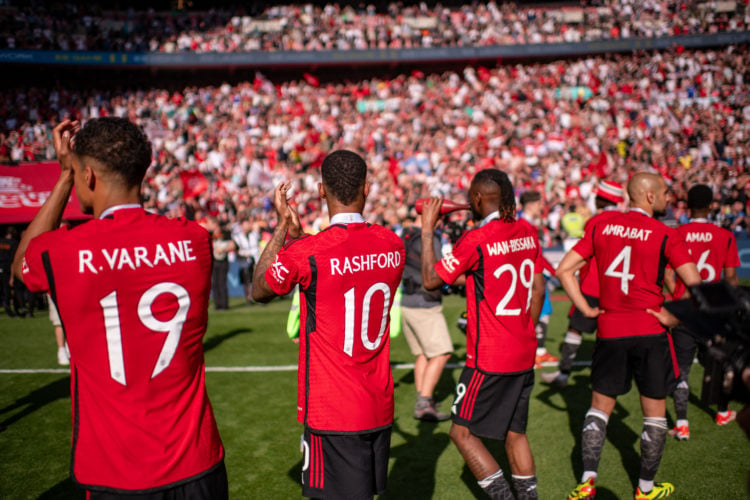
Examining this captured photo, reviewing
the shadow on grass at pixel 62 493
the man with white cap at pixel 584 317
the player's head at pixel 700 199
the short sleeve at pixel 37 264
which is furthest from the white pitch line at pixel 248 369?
the short sleeve at pixel 37 264

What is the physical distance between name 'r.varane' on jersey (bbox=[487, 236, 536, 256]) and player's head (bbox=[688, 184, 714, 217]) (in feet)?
9.44

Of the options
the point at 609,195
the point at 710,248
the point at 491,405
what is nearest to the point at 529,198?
the point at 609,195

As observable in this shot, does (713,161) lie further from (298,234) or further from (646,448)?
(298,234)

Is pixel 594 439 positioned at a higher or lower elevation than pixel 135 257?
lower

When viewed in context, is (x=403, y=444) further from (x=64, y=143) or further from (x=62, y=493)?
(x=64, y=143)

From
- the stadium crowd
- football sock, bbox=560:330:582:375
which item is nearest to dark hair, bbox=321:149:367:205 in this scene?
football sock, bbox=560:330:582:375

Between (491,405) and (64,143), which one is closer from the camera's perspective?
(64,143)

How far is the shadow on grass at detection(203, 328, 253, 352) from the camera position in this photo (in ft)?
32.4

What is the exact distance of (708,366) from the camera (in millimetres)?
2031

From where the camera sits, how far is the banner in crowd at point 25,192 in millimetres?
15992

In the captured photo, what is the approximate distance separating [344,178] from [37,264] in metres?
1.47

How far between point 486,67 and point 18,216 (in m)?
24.6

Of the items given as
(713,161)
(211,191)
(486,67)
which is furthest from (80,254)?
(486,67)

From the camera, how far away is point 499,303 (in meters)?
3.75
